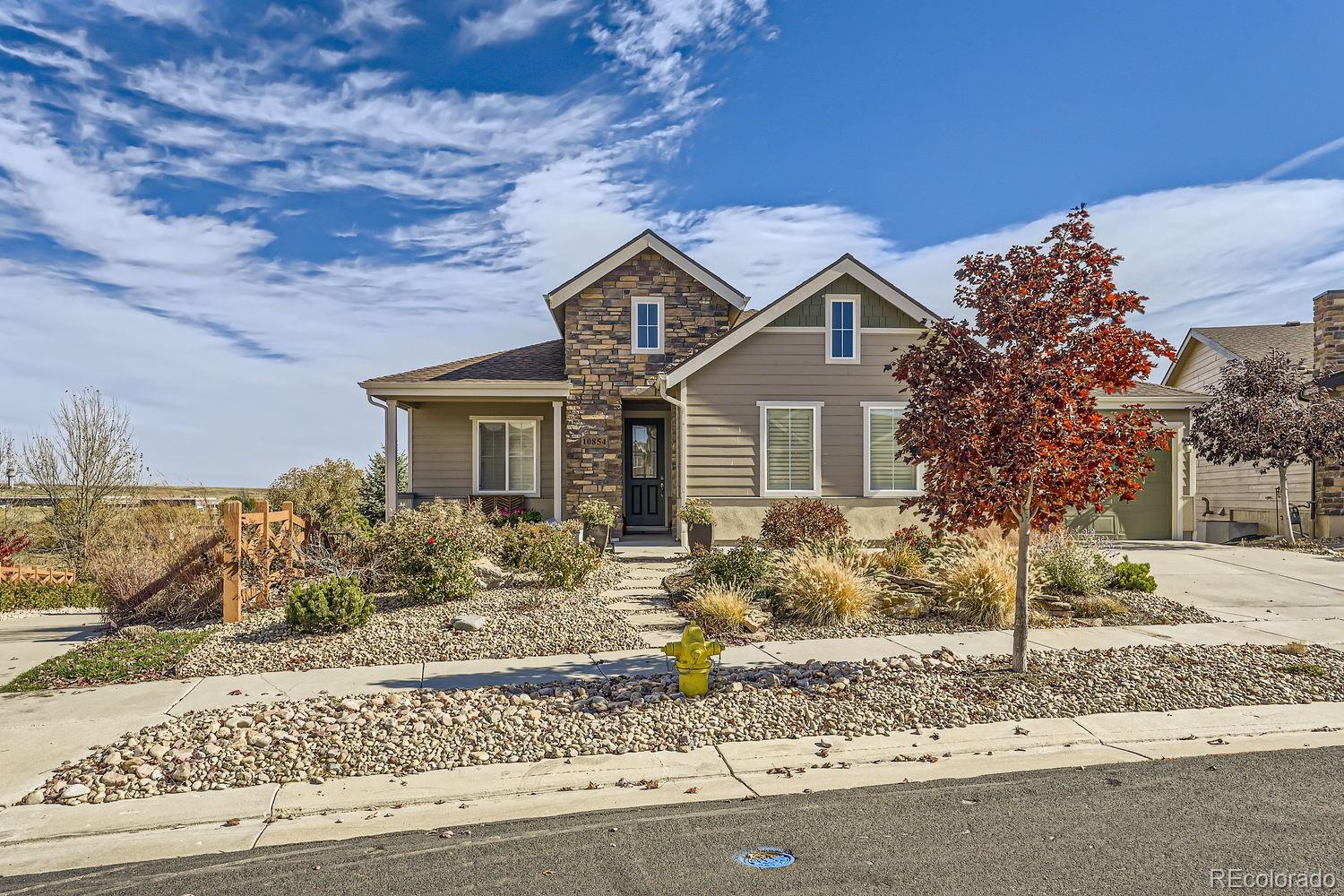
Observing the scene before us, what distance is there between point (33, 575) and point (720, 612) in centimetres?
1352

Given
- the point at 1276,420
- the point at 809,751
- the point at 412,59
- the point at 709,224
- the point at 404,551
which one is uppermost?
the point at 412,59

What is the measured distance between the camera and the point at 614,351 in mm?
17656

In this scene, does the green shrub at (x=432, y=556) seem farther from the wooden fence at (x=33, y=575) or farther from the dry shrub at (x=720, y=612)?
the wooden fence at (x=33, y=575)

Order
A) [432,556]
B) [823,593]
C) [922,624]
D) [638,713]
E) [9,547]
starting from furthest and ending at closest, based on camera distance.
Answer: [9,547], [432,556], [823,593], [922,624], [638,713]

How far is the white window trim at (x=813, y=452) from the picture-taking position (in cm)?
1574

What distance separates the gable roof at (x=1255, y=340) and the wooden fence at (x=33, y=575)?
84.2 feet

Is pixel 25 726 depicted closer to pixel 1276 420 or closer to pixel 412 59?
pixel 412 59

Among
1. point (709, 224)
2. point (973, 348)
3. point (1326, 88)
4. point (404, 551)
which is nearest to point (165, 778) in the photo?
point (404, 551)

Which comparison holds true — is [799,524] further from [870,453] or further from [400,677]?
[400,677]

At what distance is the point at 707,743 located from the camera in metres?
5.44

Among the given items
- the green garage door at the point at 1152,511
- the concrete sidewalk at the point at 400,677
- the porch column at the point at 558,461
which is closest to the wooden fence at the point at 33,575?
the porch column at the point at 558,461

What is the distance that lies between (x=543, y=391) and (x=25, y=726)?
440 inches

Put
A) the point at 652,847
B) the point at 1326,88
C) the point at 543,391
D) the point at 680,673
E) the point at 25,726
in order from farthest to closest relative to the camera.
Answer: the point at 543,391, the point at 1326,88, the point at 680,673, the point at 25,726, the point at 652,847

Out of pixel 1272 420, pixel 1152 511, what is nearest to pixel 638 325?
pixel 1152 511
